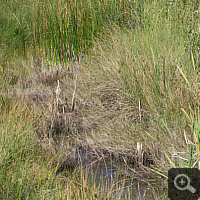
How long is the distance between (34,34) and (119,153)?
3.46 m

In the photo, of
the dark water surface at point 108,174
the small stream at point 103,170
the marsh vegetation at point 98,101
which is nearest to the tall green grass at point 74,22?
the marsh vegetation at point 98,101

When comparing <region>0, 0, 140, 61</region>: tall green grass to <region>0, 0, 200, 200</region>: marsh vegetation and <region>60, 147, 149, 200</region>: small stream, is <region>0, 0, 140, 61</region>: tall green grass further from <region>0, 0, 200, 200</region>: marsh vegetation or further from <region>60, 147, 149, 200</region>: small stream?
<region>60, 147, 149, 200</region>: small stream

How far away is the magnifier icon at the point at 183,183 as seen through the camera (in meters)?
2.50

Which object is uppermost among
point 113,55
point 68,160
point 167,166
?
point 113,55

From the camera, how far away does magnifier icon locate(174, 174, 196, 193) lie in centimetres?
250

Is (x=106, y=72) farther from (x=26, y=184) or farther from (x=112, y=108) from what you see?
(x=26, y=184)

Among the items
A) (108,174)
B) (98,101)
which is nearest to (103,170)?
(108,174)

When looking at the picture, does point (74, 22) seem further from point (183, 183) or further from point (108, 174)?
point (183, 183)

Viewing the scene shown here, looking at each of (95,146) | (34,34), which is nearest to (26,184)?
(95,146)

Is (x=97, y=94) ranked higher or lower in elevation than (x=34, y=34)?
lower

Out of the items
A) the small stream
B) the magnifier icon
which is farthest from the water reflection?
the magnifier icon

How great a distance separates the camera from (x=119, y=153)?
3.63 metres

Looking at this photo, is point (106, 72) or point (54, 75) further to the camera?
point (54, 75)

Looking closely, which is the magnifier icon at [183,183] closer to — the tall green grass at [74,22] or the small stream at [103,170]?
the small stream at [103,170]
